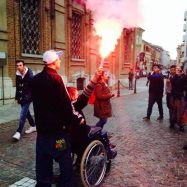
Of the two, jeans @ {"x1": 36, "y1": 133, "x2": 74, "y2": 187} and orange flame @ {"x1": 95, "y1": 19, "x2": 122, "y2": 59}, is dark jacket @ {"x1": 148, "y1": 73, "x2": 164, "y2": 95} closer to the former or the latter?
orange flame @ {"x1": 95, "y1": 19, "x2": 122, "y2": 59}

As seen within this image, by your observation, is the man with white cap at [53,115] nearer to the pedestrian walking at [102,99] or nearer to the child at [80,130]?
the child at [80,130]

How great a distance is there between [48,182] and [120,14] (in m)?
4.29

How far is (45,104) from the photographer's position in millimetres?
3311

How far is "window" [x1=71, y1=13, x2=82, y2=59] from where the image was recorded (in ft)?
55.0

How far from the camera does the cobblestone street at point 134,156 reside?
4391 mm

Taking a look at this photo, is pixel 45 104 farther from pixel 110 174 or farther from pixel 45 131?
pixel 110 174

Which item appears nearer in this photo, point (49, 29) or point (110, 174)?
point (110, 174)

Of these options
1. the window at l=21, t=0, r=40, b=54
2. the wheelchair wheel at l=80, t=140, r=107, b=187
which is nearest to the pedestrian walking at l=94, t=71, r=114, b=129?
the wheelchair wheel at l=80, t=140, r=107, b=187

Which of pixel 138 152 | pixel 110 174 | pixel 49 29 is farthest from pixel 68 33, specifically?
pixel 110 174

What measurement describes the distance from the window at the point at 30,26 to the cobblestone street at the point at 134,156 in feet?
19.6

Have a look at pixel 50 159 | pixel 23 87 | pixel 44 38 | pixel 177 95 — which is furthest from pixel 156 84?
pixel 44 38

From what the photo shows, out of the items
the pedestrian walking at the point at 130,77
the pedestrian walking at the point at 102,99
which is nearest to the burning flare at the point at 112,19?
the pedestrian walking at the point at 102,99

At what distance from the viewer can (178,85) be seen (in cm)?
793

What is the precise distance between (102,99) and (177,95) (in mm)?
2761
